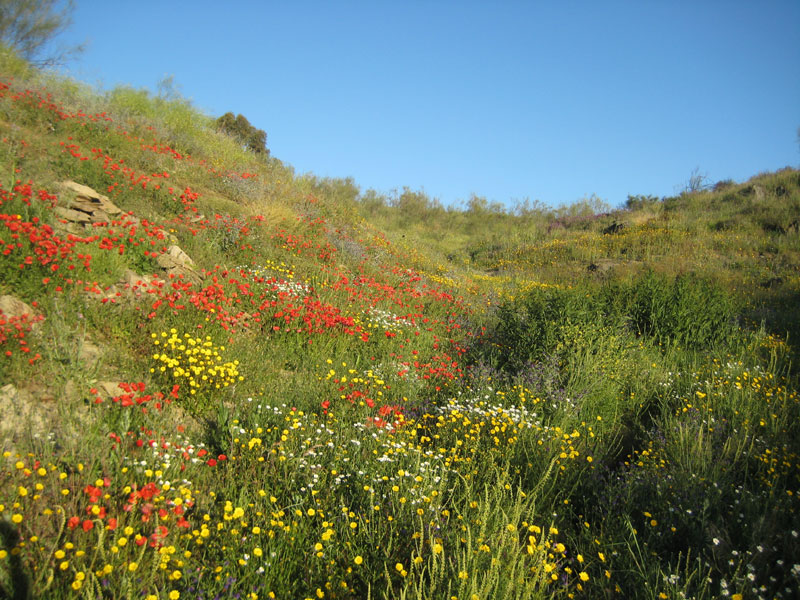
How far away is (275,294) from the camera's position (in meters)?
6.71

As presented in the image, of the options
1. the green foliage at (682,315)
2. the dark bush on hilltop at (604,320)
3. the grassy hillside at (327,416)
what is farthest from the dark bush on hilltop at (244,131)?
the green foliage at (682,315)

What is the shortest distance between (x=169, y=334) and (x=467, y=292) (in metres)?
7.96

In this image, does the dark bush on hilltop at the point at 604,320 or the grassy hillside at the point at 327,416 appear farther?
the dark bush on hilltop at the point at 604,320

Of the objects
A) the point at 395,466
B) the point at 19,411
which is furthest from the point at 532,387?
the point at 19,411

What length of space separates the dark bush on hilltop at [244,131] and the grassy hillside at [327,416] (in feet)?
26.5

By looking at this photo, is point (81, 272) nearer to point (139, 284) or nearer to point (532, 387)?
point (139, 284)

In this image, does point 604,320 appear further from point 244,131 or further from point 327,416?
point 244,131

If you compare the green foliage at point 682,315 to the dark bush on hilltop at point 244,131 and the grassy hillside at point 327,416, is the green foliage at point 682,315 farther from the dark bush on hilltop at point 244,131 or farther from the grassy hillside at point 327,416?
the dark bush on hilltop at point 244,131

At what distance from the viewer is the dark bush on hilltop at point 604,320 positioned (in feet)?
20.2

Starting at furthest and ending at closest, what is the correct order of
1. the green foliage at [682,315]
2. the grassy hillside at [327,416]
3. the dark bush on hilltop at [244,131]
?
the dark bush on hilltop at [244,131] < the green foliage at [682,315] < the grassy hillside at [327,416]

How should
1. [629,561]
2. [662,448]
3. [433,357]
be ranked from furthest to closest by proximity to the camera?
[433,357] → [662,448] → [629,561]

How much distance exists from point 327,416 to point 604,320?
5.35 metres

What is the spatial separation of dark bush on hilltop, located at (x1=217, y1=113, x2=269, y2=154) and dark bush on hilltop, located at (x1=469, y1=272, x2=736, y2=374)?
14.5 metres

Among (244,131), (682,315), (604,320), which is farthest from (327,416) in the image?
(244,131)
